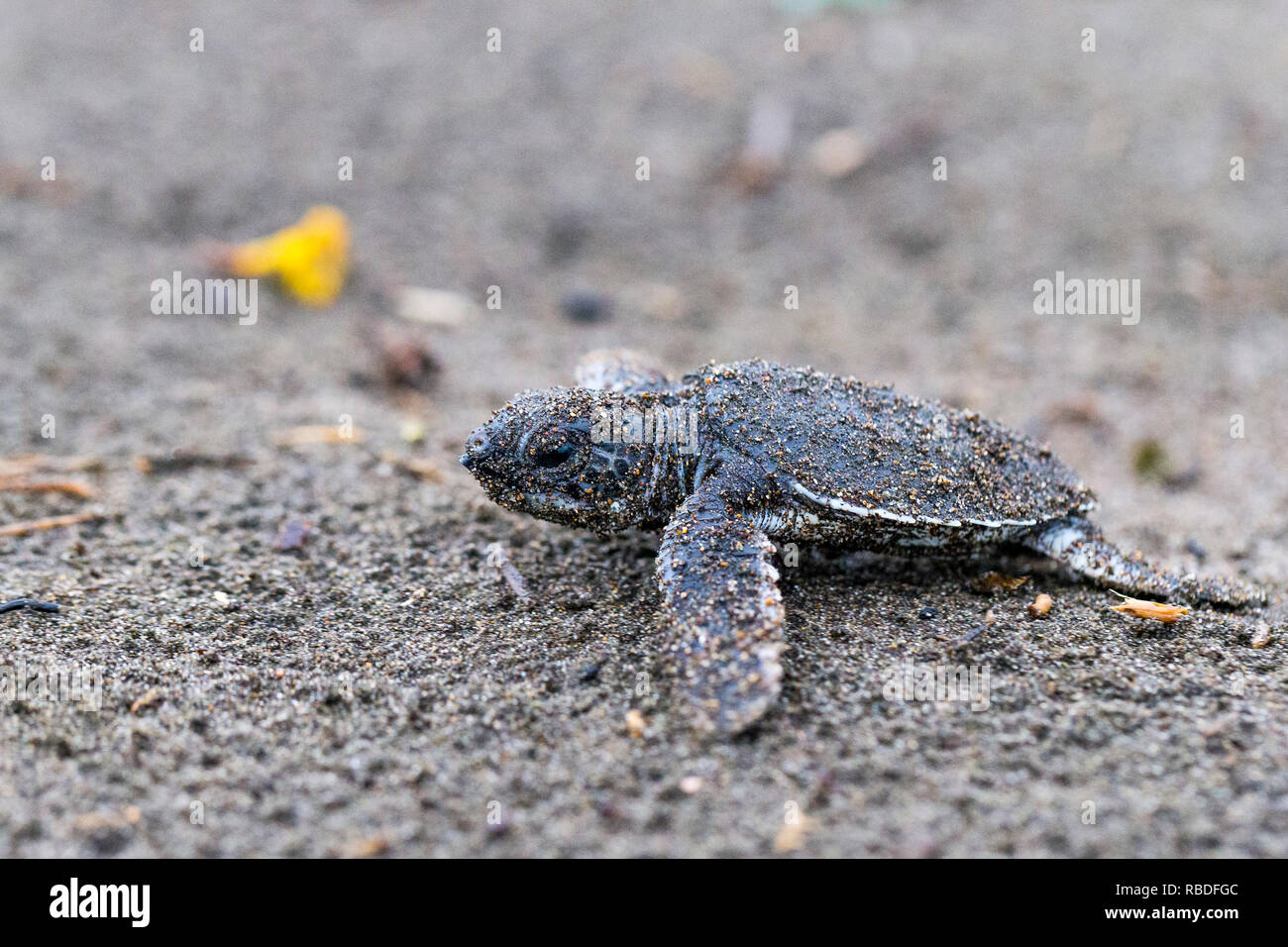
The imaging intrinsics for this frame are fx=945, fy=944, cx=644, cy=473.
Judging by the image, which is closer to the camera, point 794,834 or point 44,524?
point 794,834

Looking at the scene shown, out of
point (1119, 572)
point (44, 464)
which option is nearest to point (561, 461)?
point (1119, 572)

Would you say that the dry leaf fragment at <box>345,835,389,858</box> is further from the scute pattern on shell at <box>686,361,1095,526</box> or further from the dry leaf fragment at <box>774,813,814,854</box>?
the scute pattern on shell at <box>686,361,1095,526</box>

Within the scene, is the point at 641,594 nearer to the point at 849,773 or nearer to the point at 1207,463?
the point at 849,773

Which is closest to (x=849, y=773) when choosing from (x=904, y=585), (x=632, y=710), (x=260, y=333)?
(x=632, y=710)

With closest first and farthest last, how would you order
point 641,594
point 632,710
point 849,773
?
point 849,773 → point 632,710 → point 641,594

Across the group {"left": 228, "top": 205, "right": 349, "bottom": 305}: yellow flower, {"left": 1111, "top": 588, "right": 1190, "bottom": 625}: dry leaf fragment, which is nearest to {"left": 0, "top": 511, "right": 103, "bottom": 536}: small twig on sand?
{"left": 228, "top": 205, "right": 349, "bottom": 305}: yellow flower

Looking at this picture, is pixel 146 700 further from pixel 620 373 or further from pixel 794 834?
pixel 620 373
